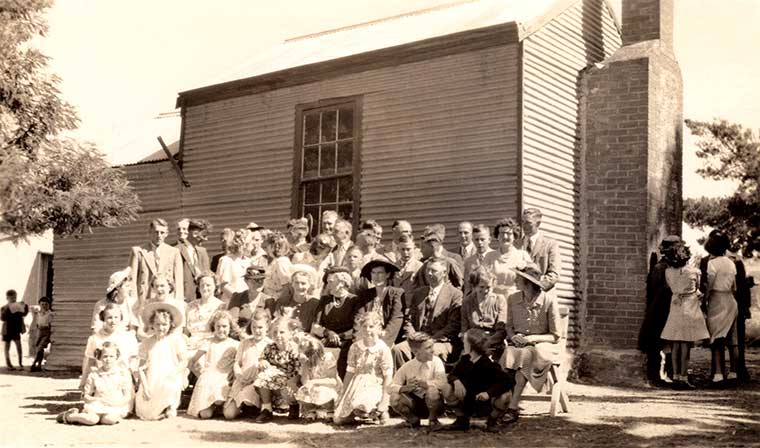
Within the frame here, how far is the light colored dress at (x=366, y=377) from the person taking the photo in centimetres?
810

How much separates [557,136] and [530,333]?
4.85m

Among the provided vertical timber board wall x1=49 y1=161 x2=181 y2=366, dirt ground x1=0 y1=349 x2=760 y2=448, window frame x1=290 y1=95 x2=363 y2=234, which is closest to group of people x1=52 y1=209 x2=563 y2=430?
dirt ground x1=0 y1=349 x2=760 y2=448

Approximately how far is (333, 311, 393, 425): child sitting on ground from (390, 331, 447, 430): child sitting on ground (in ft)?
0.67

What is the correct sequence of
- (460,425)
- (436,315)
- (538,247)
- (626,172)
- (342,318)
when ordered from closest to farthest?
1. (460,425)
2. (436,315)
3. (342,318)
4. (538,247)
5. (626,172)

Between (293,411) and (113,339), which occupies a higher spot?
(113,339)

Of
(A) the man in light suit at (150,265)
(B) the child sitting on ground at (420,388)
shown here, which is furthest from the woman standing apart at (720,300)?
(A) the man in light suit at (150,265)

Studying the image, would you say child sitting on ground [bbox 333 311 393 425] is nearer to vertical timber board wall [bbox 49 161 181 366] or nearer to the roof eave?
the roof eave

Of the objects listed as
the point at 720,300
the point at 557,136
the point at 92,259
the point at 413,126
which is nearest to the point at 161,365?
the point at 413,126

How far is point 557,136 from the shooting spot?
12430 millimetres

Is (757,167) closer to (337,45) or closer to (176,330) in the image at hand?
(337,45)

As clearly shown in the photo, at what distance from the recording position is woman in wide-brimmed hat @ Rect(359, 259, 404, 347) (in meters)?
8.69

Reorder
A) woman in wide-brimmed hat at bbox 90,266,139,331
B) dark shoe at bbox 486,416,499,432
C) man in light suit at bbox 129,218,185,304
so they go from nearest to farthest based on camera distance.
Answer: dark shoe at bbox 486,416,499,432, woman in wide-brimmed hat at bbox 90,266,139,331, man in light suit at bbox 129,218,185,304

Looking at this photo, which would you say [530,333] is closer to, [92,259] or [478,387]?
[478,387]

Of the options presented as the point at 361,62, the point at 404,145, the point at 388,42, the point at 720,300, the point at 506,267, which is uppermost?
the point at 388,42
